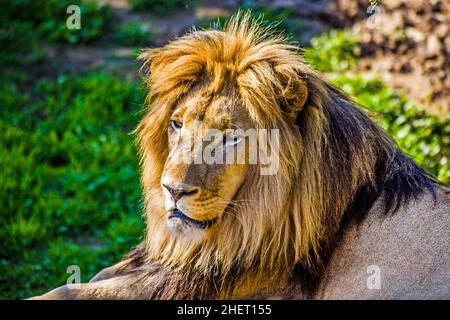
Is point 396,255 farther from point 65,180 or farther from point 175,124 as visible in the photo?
point 65,180

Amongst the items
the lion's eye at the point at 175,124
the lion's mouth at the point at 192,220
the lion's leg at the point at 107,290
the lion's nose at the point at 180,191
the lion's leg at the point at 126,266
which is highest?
the lion's eye at the point at 175,124

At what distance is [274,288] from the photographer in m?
4.38

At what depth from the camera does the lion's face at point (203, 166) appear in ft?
13.6

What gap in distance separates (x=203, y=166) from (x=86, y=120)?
14.6ft

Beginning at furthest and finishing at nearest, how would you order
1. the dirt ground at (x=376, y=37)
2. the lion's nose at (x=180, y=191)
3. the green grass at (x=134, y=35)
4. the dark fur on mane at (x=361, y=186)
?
the green grass at (x=134, y=35)
the dirt ground at (x=376, y=37)
the dark fur on mane at (x=361, y=186)
the lion's nose at (x=180, y=191)

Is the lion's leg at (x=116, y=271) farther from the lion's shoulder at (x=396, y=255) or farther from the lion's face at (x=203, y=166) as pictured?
the lion's shoulder at (x=396, y=255)

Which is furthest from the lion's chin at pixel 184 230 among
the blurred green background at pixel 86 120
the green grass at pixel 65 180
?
the green grass at pixel 65 180

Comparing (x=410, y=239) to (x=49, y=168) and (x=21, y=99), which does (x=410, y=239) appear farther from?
(x=21, y=99)

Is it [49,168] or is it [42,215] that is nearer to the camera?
[42,215]

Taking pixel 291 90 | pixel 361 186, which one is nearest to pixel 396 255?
pixel 361 186

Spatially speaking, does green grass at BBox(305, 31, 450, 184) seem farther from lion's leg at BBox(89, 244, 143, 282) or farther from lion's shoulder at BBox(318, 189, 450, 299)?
lion's leg at BBox(89, 244, 143, 282)

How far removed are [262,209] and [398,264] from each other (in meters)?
0.74

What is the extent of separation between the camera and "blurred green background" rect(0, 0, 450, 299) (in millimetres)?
6688

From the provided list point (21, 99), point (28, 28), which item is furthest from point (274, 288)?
point (28, 28)
